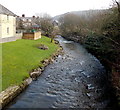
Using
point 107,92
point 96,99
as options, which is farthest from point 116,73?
point 96,99

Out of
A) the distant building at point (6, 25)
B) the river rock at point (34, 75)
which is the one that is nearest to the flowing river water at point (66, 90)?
the river rock at point (34, 75)

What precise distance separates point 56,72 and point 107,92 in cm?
814

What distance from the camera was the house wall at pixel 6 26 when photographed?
3219 cm

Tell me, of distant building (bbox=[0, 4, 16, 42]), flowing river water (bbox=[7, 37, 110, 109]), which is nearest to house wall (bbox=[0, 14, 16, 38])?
distant building (bbox=[0, 4, 16, 42])

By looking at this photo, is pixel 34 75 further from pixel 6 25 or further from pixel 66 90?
pixel 6 25

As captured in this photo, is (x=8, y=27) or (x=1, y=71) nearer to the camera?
(x=1, y=71)

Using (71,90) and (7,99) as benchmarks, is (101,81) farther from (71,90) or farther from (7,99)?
(7,99)

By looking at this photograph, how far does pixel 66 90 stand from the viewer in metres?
14.9

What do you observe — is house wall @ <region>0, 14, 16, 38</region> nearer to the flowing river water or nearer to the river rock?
the flowing river water

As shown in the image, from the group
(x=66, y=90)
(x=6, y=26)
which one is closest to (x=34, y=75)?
(x=66, y=90)

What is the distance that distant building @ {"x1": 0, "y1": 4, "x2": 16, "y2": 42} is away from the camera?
31.9 meters

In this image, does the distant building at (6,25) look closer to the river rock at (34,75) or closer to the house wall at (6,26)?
the house wall at (6,26)

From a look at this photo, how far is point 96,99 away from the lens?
12984mm

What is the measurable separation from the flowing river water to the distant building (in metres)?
16.8
